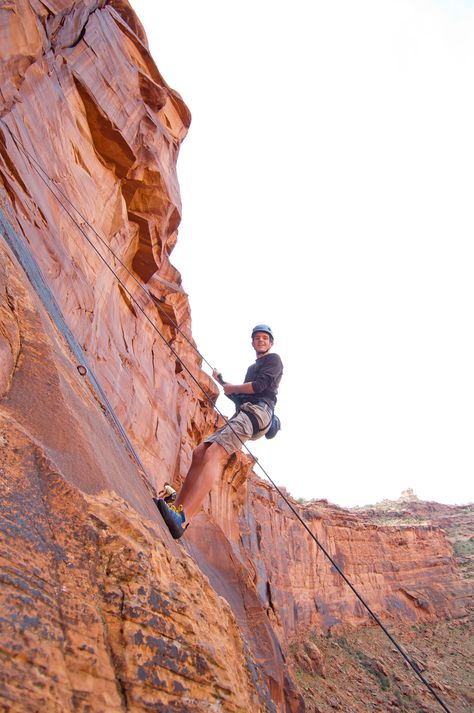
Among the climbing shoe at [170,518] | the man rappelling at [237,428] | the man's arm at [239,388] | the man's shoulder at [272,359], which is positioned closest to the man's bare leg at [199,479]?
the man rappelling at [237,428]

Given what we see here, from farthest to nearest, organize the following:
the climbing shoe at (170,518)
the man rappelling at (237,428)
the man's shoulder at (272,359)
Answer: the man's shoulder at (272,359), the man rappelling at (237,428), the climbing shoe at (170,518)

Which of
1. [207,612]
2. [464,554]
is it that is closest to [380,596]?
[464,554]

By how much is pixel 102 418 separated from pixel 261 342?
3066mm

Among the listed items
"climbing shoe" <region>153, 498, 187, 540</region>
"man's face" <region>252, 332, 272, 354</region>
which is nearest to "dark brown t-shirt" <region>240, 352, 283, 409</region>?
"man's face" <region>252, 332, 272, 354</region>

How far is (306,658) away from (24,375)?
67.6 ft

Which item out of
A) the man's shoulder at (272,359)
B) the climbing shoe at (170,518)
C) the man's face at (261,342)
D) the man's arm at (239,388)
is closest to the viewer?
the climbing shoe at (170,518)

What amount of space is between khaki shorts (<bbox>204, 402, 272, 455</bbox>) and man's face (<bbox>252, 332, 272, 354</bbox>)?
929 millimetres

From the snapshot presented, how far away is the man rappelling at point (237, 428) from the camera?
4027 mm

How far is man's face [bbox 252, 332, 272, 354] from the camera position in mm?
6031

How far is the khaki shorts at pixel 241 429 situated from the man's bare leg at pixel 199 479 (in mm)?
95

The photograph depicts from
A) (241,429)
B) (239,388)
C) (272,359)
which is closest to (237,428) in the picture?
(241,429)

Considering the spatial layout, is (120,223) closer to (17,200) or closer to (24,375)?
(17,200)

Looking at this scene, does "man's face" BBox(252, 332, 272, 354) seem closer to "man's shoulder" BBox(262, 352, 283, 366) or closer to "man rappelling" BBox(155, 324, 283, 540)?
"man rappelling" BBox(155, 324, 283, 540)

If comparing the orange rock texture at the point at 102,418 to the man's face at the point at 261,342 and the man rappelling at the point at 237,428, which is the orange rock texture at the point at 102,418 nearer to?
the man rappelling at the point at 237,428
